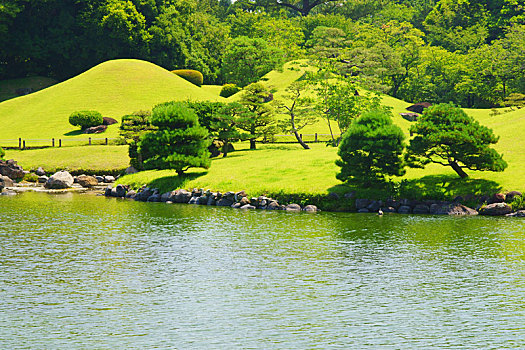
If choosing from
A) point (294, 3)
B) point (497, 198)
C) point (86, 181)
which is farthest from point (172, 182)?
point (294, 3)

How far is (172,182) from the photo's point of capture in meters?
50.5

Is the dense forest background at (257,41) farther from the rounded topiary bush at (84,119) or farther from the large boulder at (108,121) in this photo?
the rounded topiary bush at (84,119)

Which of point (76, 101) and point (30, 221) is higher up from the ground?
point (76, 101)

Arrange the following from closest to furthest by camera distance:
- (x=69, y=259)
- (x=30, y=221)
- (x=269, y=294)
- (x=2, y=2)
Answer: (x=269, y=294) → (x=69, y=259) → (x=30, y=221) → (x=2, y=2)

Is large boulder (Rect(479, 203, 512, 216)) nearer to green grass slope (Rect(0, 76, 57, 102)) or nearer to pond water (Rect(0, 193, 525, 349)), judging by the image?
pond water (Rect(0, 193, 525, 349))

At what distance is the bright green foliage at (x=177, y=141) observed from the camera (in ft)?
164

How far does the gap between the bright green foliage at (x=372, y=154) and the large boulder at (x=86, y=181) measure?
27.8 m

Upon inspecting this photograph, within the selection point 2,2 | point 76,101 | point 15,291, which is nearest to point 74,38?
point 2,2

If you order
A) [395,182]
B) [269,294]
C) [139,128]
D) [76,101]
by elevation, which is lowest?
[269,294]

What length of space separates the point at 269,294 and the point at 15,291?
29.2 ft

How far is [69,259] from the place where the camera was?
26.2m

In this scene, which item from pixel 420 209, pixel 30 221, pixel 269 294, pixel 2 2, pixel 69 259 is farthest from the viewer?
pixel 2 2

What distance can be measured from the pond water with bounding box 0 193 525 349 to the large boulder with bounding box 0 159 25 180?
25.8m

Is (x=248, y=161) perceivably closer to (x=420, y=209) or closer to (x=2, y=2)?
(x=420, y=209)
